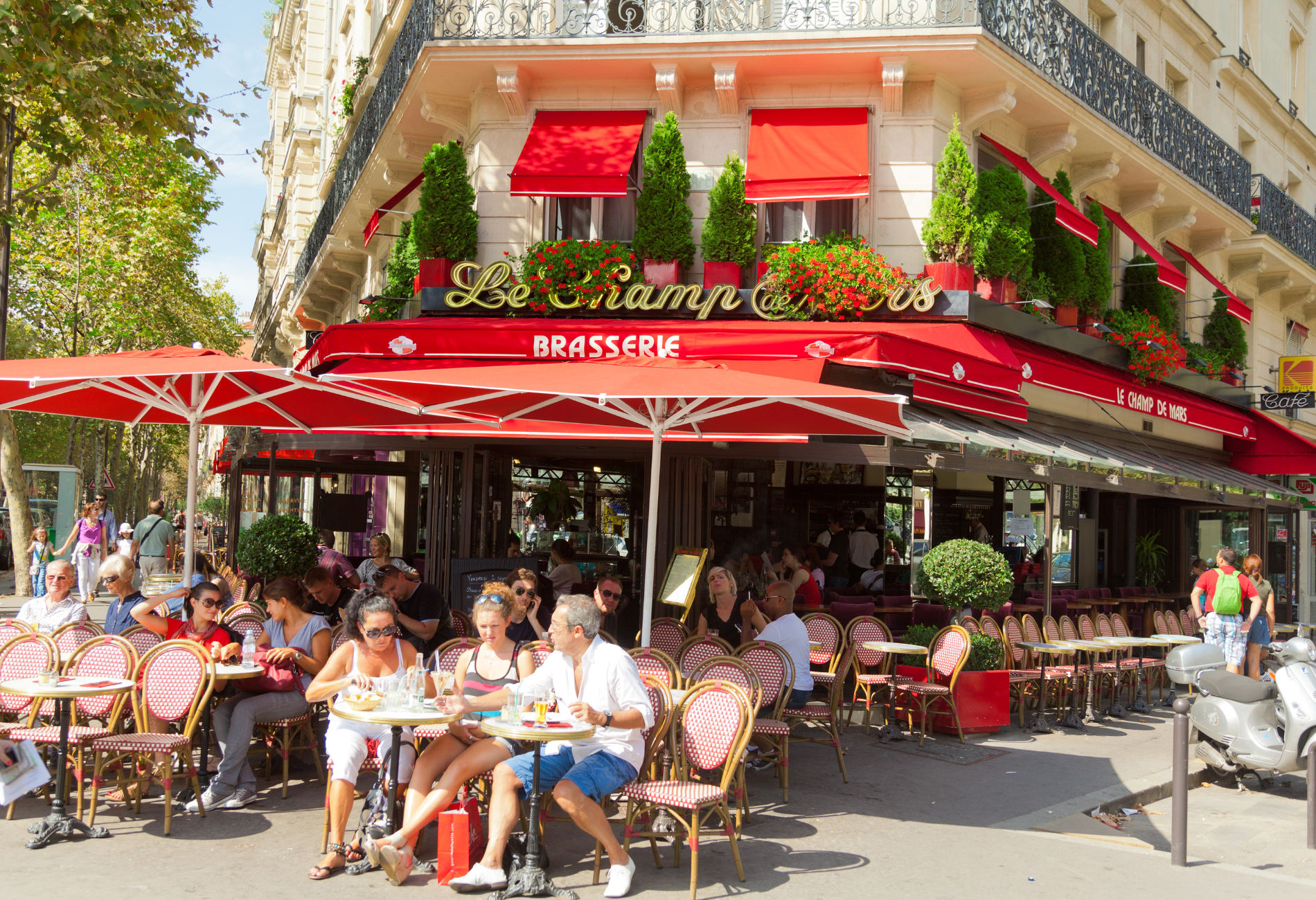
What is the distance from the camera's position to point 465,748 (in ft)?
18.8

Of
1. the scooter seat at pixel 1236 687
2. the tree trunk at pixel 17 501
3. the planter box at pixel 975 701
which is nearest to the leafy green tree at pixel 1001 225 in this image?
the planter box at pixel 975 701

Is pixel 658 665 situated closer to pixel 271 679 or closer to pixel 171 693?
pixel 271 679

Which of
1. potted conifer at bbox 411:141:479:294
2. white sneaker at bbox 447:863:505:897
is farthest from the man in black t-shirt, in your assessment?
potted conifer at bbox 411:141:479:294

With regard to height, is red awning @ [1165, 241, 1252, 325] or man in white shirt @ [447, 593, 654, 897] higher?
red awning @ [1165, 241, 1252, 325]

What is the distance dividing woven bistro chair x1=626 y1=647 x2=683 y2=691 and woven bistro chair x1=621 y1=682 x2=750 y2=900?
0.67m

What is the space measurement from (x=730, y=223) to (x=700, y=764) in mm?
7730

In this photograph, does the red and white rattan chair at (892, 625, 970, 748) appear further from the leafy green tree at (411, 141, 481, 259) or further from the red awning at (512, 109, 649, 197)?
the leafy green tree at (411, 141, 481, 259)

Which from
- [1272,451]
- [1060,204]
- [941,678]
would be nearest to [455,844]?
[941,678]

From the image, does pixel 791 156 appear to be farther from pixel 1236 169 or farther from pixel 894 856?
pixel 1236 169

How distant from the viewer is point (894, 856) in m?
6.01

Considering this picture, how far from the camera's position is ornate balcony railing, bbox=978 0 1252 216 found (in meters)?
12.9

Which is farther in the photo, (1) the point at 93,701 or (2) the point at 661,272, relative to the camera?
(2) the point at 661,272

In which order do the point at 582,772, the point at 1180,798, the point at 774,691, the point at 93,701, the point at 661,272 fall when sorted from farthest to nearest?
the point at 661,272, the point at 774,691, the point at 93,701, the point at 1180,798, the point at 582,772

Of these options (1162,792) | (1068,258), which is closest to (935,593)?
(1162,792)
